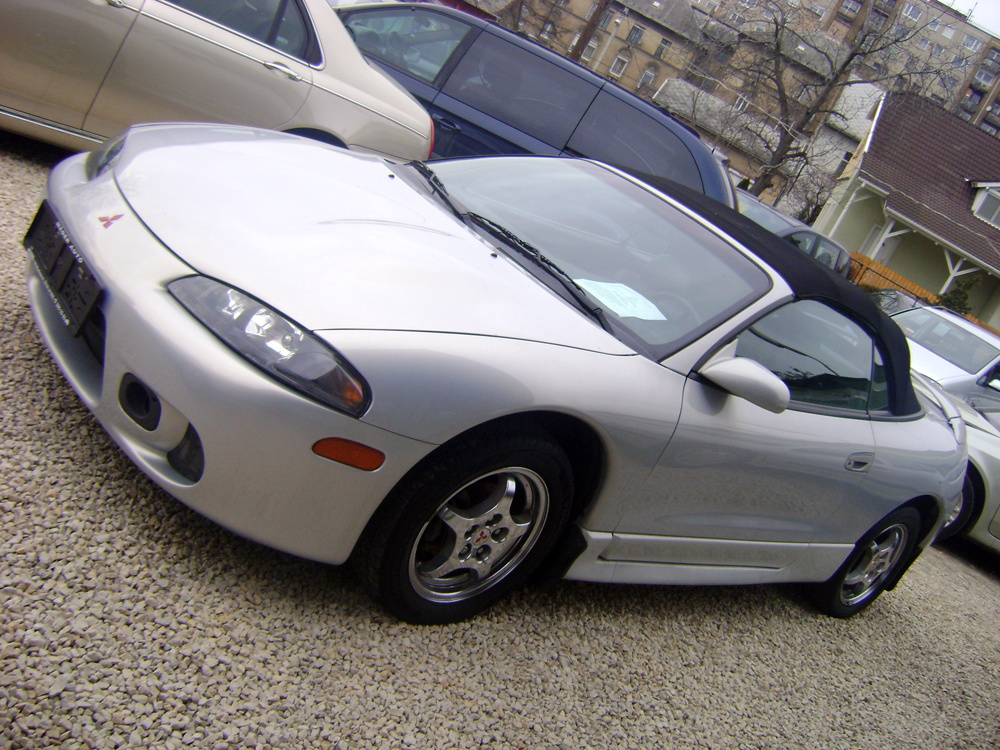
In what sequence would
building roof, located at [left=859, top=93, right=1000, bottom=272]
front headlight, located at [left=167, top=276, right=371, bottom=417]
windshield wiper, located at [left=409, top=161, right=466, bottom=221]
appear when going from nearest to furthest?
front headlight, located at [left=167, top=276, right=371, bottom=417] → windshield wiper, located at [left=409, top=161, right=466, bottom=221] → building roof, located at [left=859, top=93, right=1000, bottom=272]

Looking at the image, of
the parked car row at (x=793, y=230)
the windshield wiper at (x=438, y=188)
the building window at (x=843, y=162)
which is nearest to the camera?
the windshield wiper at (x=438, y=188)

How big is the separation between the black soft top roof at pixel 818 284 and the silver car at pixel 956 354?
394 cm

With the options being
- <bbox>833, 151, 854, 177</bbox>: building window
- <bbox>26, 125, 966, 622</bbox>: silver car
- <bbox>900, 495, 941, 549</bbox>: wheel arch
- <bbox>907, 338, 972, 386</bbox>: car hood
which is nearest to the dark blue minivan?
<bbox>26, 125, 966, 622</bbox>: silver car

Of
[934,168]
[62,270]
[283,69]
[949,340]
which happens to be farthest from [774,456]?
[934,168]

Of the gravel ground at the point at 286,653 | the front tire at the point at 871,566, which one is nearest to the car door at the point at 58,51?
the gravel ground at the point at 286,653

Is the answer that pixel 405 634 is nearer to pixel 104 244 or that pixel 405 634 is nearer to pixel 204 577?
pixel 204 577

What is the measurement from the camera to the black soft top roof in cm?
322

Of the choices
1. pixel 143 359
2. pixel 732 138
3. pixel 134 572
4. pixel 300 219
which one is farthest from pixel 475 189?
pixel 732 138

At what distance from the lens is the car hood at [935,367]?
805 cm

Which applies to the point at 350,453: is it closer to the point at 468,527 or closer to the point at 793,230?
the point at 468,527

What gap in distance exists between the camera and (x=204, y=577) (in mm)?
2301

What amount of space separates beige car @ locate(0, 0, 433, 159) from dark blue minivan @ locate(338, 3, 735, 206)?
1093mm

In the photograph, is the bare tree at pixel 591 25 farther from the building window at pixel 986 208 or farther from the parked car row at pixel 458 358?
the parked car row at pixel 458 358

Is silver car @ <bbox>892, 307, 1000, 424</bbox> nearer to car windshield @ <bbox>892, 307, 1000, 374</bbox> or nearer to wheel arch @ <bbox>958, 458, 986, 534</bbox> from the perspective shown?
car windshield @ <bbox>892, 307, 1000, 374</bbox>
